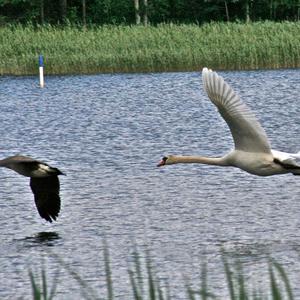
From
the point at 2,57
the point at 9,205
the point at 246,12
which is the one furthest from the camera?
the point at 246,12

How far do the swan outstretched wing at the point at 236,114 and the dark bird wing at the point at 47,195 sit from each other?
83.7 inches

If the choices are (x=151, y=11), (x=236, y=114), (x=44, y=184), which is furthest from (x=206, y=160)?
(x=151, y=11)

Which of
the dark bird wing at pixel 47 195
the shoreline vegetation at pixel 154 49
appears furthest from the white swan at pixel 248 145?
the shoreline vegetation at pixel 154 49

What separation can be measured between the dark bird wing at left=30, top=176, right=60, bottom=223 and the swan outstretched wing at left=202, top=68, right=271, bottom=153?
6.98 ft

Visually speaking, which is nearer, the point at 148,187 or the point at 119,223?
the point at 119,223

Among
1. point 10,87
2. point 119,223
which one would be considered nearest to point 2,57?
point 10,87

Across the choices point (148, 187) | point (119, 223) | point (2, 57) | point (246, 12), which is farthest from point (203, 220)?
point (246, 12)

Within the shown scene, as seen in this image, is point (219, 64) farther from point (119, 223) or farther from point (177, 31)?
point (119, 223)

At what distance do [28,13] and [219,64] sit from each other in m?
26.1

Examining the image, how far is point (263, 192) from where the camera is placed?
635 inches

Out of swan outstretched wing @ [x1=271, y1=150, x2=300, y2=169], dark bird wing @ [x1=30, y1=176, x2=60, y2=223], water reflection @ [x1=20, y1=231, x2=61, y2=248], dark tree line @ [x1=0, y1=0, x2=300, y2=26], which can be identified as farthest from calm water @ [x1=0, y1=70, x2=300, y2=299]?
dark tree line @ [x1=0, y1=0, x2=300, y2=26]

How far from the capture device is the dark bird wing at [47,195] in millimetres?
13242

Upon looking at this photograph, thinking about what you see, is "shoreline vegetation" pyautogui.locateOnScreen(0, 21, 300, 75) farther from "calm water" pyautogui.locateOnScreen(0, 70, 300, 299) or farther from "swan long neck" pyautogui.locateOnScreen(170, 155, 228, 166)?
"swan long neck" pyautogui.locateOnScreen(170, 155, 228, 166)

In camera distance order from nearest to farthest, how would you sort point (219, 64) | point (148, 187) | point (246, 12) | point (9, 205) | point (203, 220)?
point (203, 220)
point (9, 205)
point (148, 187)
point (219, 64)
point (246, 12)
